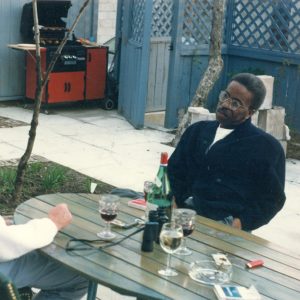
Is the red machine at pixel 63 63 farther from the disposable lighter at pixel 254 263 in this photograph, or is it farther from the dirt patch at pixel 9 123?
the disposable lighter at pixel 254 263

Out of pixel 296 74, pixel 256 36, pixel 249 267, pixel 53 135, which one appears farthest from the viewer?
pixel 256 36

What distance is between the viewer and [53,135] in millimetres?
9195

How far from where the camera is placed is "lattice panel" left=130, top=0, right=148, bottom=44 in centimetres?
985

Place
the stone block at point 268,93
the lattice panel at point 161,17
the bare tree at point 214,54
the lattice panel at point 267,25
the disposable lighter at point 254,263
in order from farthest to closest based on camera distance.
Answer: the lattice panel at point 161,17, the lattice panel at point 267,25, the bare tree at point 214,54, the stone block at point 268,93, the disposable lighter at point 254,263

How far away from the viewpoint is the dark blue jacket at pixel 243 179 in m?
4.25

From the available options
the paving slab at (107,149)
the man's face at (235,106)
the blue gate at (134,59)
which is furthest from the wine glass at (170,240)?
the blue gate at (134,59)

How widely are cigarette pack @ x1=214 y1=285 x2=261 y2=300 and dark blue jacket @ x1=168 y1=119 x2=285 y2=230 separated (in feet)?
4.22

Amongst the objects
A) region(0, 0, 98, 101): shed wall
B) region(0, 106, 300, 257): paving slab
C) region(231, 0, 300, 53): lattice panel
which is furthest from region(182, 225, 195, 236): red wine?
region(0, 0, 98, 101): shed wall

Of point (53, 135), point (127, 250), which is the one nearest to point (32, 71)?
point (53, 135)

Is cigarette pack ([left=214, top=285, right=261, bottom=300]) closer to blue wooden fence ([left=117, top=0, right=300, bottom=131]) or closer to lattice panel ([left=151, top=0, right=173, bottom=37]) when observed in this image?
blue wooden fence ([left=117, top=0, right=300, bottom=131])

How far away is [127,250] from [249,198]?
45.8 inches

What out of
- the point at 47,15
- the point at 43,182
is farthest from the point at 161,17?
the point at 43,182

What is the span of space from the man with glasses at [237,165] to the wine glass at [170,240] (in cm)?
113

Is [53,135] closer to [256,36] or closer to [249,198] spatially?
[256,36]
